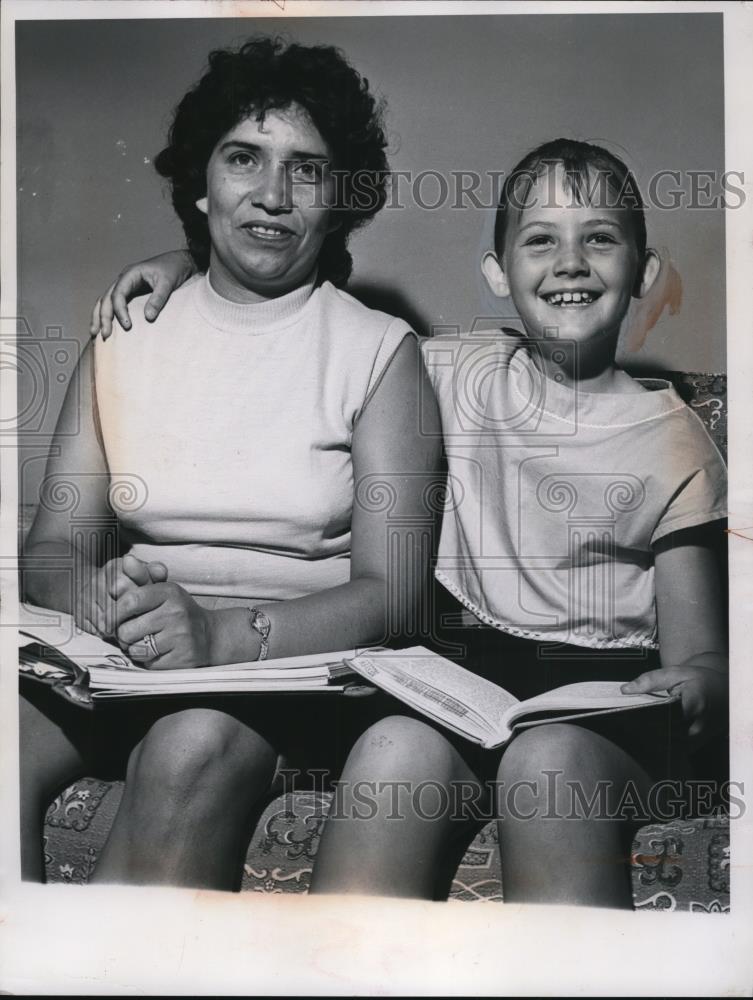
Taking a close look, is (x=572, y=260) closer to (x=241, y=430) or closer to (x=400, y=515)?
(x=400, y=515)

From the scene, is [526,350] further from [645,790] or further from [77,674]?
[77,674]

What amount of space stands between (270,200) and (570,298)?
2.12ft

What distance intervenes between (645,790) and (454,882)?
1.42ft

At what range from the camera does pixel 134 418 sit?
204cm

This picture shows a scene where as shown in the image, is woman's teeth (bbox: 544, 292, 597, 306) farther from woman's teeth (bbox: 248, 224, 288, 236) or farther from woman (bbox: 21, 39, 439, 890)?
woman's teeth (bbox: 248, 224, 288, 236)

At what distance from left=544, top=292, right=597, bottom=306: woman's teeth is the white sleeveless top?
31 cm

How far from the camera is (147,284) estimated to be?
2061mm

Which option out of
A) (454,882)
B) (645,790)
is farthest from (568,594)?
(454,882)

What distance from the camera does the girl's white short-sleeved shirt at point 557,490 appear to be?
6.54 feet

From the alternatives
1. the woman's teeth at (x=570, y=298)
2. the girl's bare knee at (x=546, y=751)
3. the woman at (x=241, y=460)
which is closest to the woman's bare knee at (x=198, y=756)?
the woman at (x=241, y=460)

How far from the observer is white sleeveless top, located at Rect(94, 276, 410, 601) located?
1990 mm

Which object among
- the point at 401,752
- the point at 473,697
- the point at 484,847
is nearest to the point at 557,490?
the point at 473,697

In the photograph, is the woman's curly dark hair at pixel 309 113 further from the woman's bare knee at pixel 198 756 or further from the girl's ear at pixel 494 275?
the woman's bare knee at pixel 198 756

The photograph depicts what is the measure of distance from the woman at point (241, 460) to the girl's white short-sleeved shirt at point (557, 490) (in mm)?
94
